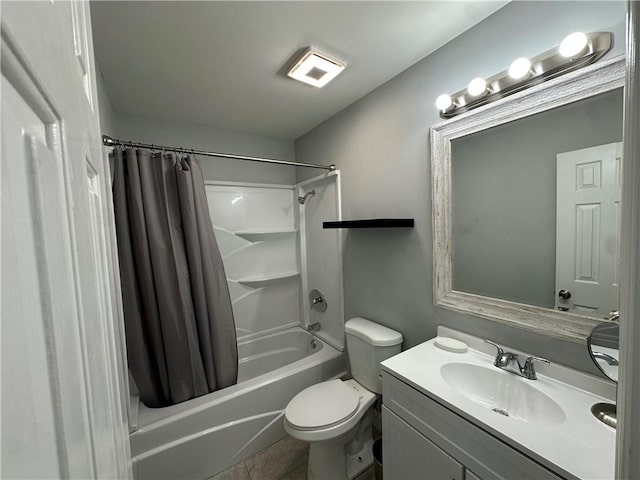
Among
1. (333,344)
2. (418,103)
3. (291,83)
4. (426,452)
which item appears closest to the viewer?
(426,452)

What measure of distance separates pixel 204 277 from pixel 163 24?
1374 millimetres

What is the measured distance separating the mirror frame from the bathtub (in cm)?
113

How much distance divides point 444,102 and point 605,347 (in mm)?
1225

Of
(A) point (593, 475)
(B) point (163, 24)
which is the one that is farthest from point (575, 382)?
(B) point (163, 24)

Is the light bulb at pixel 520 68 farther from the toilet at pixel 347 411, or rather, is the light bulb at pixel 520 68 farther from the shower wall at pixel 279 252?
the toilet at pixel 347 411

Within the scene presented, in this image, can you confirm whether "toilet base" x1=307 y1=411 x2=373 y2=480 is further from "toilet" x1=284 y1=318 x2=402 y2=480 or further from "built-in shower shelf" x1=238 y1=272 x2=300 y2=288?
"built-in shower shelf" x1=238 y1=272 x2=300 y2=288

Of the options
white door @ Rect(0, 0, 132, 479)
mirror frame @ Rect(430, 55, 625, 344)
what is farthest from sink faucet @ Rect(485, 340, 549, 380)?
white door @ Rect(0, 0, 132, 479)

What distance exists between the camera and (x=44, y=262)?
0.76 ft

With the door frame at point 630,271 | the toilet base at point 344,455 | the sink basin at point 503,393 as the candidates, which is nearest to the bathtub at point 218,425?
the toilet base at point 344,455

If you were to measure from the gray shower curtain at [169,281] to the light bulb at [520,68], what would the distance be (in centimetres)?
182

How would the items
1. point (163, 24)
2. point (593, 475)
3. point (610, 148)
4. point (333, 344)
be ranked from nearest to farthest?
1. point (593, 475)
2. point (610, 148)
3. point (163, 24)
4. point (333, 344)

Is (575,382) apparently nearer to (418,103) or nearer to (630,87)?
(630,87)

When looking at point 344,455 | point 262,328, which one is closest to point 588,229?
point 344,455

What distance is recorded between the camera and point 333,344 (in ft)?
7.13
